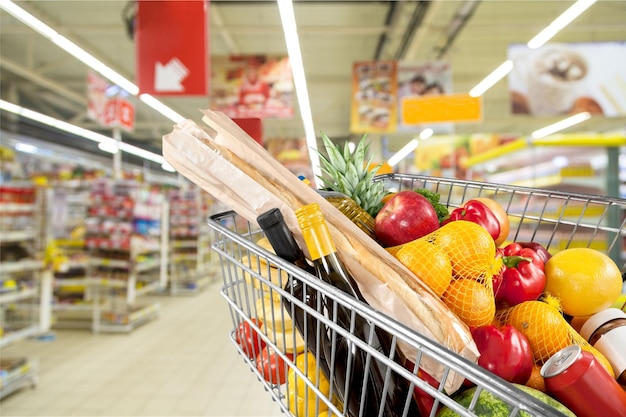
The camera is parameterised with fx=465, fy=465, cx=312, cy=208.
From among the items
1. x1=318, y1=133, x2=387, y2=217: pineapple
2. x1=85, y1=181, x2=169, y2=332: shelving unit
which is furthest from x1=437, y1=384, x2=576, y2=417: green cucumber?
x1=85, y1=181, x2=169, y2=332: shelving unit

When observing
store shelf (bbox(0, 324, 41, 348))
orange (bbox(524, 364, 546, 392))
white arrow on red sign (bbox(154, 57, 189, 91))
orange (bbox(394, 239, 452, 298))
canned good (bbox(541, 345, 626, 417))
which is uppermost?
white arrow on red sign (bbox(154, 57, 189, 91))

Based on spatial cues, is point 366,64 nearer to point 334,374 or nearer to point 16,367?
point 16,367

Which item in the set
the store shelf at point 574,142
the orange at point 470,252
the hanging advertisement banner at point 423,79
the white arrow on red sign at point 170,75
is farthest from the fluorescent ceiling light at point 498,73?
the orange at point 470,252

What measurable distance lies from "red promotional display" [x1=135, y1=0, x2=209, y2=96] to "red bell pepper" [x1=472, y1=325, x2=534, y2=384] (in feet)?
14.3

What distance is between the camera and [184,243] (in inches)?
394

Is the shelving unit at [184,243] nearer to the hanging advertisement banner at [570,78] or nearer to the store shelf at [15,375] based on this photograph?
the store shelf at [15,375]

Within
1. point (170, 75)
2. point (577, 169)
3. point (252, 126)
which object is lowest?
point (252, 126)

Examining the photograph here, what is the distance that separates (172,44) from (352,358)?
4.52 meters

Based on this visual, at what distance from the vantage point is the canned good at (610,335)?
2.57 feet

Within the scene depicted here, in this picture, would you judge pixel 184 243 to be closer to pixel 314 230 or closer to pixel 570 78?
pixel 570 78

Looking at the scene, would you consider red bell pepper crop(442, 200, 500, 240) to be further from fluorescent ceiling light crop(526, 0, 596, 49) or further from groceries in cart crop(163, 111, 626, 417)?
fluorescent ceiling light crop(526, 0, 596, 49)

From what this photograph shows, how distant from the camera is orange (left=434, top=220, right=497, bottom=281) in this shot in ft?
2.69

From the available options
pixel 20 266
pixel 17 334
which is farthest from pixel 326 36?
pixel 17 334

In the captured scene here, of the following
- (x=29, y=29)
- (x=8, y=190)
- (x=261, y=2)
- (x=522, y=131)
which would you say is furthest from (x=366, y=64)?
(x=522, y=131)
